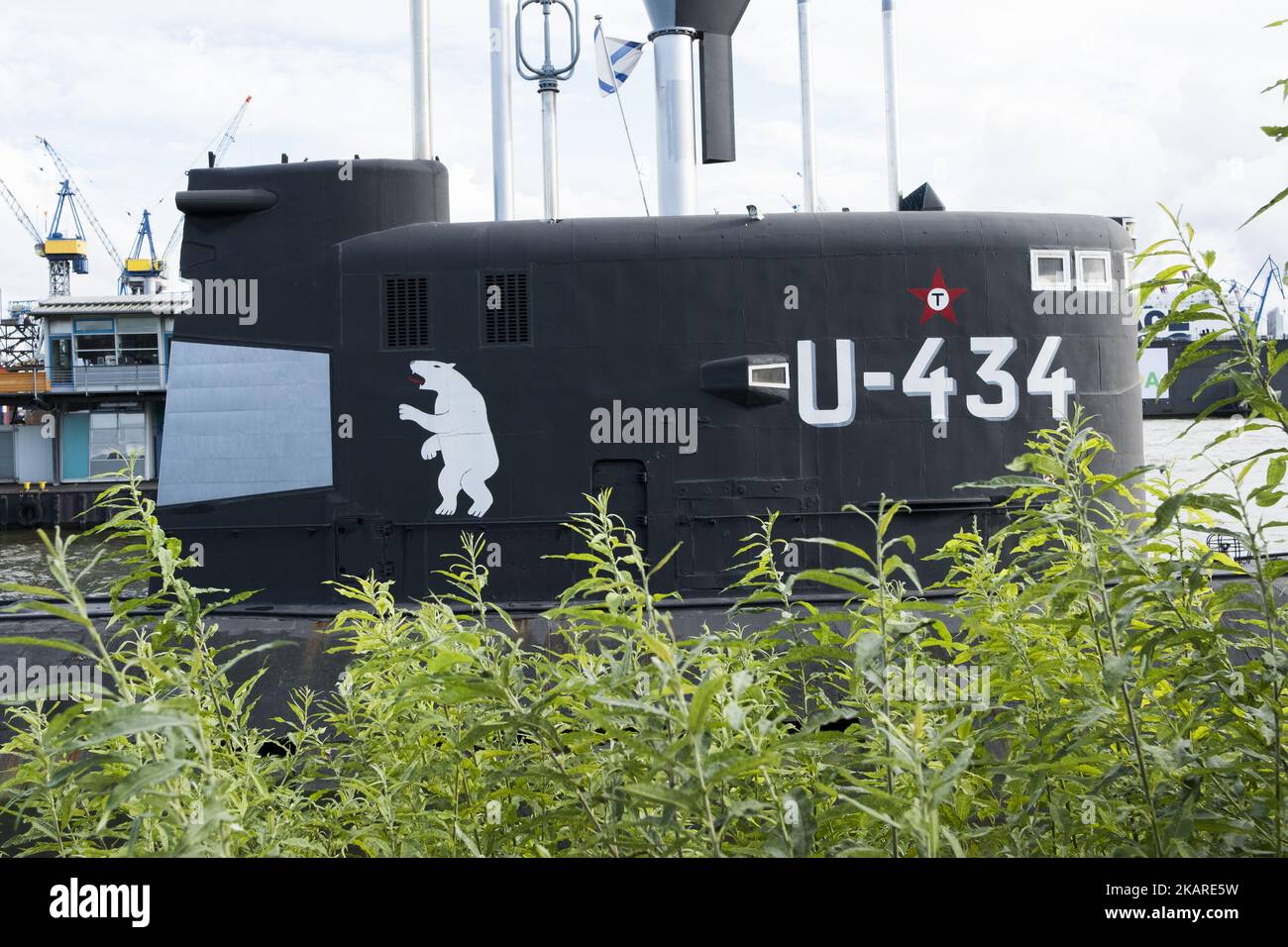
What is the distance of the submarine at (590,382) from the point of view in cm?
978

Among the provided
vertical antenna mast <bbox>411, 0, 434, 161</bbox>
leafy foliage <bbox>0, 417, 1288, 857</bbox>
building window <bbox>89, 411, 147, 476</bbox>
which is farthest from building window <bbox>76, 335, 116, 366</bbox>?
leafy foliage <bbox>0, 417, 1288, 857</bbox>

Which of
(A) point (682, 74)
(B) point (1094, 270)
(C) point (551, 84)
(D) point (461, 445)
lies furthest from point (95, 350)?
(B) point (1094, 270)

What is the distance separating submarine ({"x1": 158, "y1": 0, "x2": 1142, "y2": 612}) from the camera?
9.78m

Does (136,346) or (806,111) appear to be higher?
(136,346)

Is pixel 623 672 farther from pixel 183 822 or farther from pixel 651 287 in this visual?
pixel 651 287

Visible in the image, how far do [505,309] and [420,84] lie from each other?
8.73 ft

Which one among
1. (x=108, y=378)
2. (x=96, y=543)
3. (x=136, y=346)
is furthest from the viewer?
(x=136, y=346)

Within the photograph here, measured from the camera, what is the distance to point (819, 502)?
979cm

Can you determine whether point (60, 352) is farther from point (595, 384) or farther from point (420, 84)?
point (595, 384)

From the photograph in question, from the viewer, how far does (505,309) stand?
9867 mm

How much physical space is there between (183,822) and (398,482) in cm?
771
